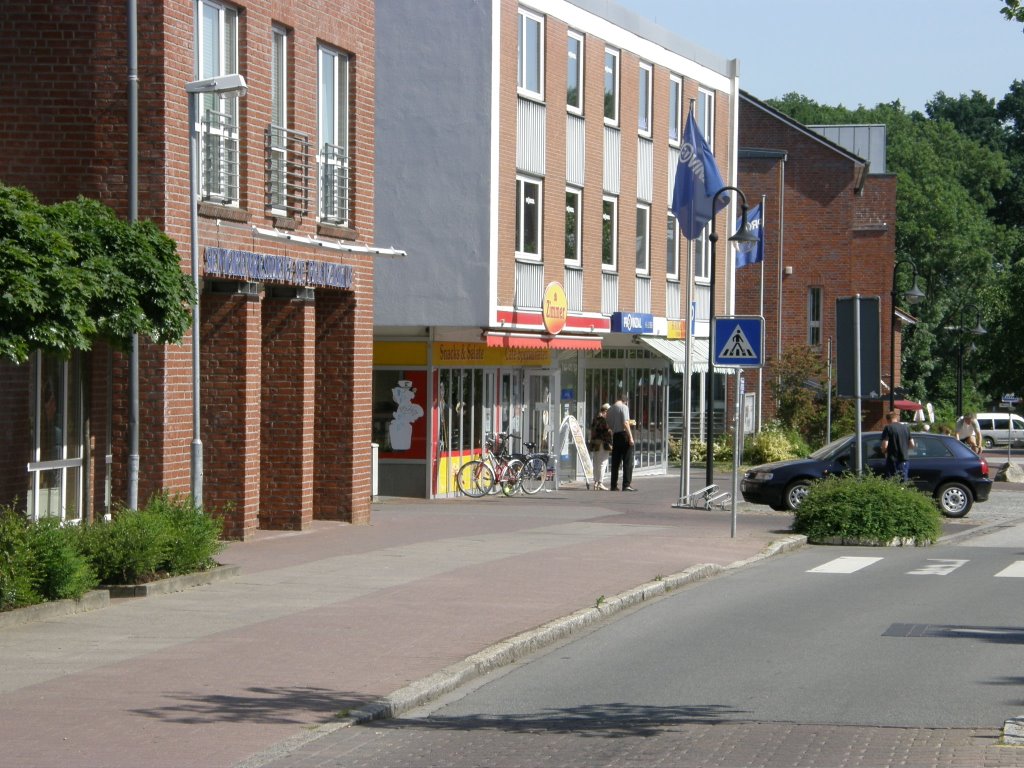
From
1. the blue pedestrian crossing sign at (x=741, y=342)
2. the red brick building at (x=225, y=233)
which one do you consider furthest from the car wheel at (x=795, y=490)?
the red brick building at (x=225, y=233)

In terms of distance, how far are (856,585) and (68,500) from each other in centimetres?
822

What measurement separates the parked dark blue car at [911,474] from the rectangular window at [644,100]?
35.8 ft

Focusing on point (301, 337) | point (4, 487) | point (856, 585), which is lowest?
point (856, 585)

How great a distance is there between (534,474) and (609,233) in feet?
22.5

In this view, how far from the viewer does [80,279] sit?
12.2 metres

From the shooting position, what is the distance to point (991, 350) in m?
70.3

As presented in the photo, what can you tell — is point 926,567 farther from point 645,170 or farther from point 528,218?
point 645,170

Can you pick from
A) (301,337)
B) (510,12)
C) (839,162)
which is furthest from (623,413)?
(839,162)

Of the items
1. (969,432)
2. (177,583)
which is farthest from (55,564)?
(969,432)

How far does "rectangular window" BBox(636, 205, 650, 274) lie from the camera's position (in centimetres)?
3591

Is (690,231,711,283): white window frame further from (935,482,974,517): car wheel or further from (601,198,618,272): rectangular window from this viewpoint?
(935,482,974,517): car wheel

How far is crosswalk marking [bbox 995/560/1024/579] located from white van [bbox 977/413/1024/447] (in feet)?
201

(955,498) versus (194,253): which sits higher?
(194,253)

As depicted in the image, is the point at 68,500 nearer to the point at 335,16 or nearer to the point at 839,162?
the point at 335,16
